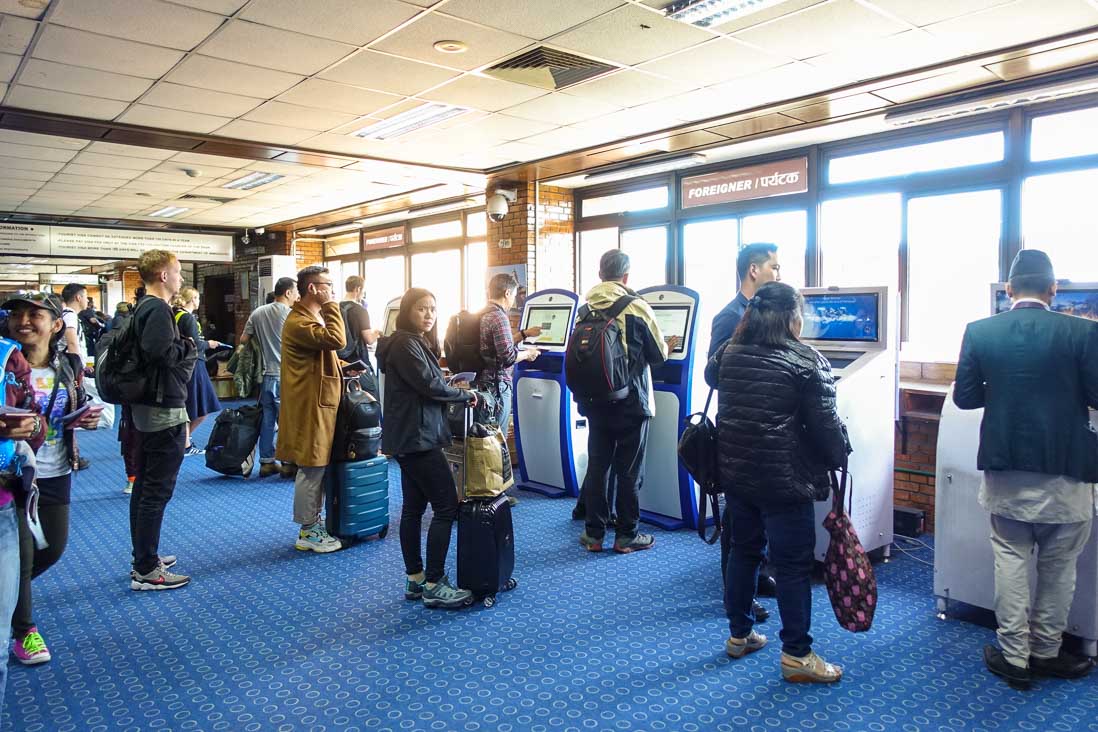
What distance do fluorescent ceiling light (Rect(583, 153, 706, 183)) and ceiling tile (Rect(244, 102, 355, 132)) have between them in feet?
8.37

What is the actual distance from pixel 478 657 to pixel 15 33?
381 centimetres

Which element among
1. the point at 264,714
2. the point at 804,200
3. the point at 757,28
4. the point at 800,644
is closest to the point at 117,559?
the point at 264,714

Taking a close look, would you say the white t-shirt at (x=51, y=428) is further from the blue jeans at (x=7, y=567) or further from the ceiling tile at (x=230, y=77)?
the ceiling tile at (x=230, y=77)

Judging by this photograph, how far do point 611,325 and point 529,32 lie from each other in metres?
1.56

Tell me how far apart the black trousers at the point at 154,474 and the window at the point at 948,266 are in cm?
468

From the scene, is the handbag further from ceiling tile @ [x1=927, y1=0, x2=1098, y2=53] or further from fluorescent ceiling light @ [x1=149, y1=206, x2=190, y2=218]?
fluorescent ceiling light @ [x1=149, y1=206, x2=190, y2=218]

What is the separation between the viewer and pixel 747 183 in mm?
6703

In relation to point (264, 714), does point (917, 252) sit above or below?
above

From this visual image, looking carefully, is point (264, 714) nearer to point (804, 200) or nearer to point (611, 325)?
point (611, 325)

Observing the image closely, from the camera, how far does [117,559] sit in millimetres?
4117

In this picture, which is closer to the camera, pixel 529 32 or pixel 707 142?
pixel 529 32

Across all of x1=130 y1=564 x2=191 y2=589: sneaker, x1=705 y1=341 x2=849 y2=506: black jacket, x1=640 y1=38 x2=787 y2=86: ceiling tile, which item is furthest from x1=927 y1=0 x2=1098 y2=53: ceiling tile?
x1=130 y1=564 x2=191 y2=589: sneaker

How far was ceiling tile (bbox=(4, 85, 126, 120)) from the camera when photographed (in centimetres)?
490

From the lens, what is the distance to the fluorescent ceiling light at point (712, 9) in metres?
3.55
